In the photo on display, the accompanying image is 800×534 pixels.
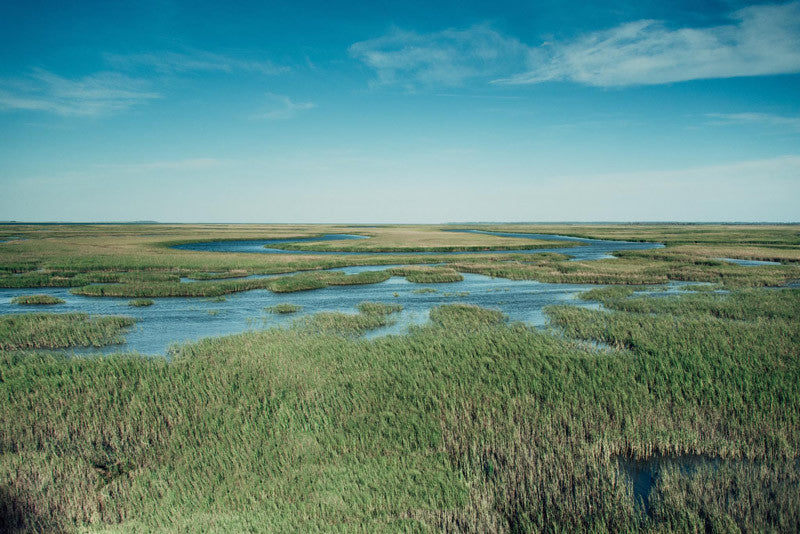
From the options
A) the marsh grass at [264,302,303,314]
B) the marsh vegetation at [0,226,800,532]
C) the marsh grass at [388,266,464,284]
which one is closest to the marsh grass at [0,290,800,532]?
the marsh vegetation at [0,226,800,532]

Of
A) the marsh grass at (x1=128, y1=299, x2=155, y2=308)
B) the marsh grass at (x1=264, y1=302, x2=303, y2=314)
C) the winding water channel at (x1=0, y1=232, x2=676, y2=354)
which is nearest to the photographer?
the winding water channel at (x1=0, y1=232, x2=676, y2=354)

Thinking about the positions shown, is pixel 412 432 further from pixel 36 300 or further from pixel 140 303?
pixel 36 300

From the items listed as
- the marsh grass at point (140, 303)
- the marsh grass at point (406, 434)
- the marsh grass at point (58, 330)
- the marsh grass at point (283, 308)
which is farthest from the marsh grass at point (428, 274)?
the marsh grass at point (58, 330)

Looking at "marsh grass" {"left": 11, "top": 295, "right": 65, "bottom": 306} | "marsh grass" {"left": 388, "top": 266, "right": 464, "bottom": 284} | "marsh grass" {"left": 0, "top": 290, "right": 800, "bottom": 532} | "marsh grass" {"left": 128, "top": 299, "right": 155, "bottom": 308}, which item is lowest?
"marsh grass" {"left": 0, "top": 290, "right": 800, "bottom": 532}

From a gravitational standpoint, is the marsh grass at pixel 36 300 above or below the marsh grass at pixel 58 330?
above

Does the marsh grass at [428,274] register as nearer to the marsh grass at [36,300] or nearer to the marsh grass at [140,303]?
the marsh grass at [140,303]

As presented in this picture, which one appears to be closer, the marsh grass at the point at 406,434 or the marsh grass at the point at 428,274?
the marsh grass at the point at 406,434

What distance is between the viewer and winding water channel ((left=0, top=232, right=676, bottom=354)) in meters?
24.1

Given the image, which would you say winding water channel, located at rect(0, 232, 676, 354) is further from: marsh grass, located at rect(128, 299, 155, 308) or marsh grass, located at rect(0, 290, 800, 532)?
marsh grass, located at rect(0, 290, 800, 532)

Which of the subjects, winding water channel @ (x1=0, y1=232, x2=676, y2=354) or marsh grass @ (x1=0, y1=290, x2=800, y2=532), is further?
winding water channel @ (x1=0, y1=232, x2=676, y2=354)

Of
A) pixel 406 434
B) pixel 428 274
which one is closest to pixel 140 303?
pixel 428 274

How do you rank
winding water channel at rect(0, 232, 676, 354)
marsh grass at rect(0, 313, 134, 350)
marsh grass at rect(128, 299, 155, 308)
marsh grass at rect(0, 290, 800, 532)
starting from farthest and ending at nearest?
marsh grass at rect(128, 299, 155, 308)
winding water channel at rect(0, 232, 676, 354)
marsh grass at rect(0, 313, 134, 350)
marsh grass at rect(0, 290, 800, 532)

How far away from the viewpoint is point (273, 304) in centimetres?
3192

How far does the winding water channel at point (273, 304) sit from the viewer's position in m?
24.1
